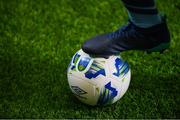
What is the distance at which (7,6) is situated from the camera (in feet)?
12.8

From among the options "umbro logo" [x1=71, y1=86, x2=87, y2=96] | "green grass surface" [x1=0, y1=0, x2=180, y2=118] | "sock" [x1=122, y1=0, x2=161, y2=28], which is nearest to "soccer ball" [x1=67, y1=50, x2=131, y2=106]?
"umbro logo" [x1=71, y1=86, x2=87, y2=96]

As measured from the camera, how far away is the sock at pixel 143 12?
90.6 inches

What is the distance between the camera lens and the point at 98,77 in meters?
2.51

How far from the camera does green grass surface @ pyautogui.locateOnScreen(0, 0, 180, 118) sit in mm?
2689

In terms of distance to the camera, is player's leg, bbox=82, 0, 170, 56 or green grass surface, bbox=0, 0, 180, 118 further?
green grass surface, bbox=0, 0, 180, 118

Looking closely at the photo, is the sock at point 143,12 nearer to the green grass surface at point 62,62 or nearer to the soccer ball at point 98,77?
the soccer ball at point 98,77

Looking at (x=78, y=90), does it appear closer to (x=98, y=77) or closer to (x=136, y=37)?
(x=98, y=77)

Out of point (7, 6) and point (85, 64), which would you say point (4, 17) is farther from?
point (85, 64)

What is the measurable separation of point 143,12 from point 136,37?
19cm

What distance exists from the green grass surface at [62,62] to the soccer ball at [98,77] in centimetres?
17

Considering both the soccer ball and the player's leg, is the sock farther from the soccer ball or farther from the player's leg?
the soccer ball

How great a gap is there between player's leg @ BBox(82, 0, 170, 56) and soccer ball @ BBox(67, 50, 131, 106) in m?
0.06

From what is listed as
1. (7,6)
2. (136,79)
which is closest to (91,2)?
(7,6)

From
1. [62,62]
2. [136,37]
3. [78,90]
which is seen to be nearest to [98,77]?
[78,90]
